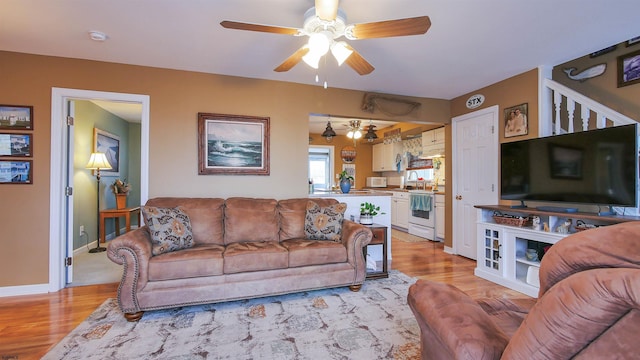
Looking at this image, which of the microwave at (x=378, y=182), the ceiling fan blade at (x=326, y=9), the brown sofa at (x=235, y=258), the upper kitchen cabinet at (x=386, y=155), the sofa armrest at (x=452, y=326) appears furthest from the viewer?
the microwave at (x=378, y=182)

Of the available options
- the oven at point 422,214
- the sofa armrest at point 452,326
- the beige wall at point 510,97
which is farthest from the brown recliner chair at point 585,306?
the oven at point 422,214

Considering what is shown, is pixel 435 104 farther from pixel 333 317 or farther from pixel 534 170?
pixel 333 317

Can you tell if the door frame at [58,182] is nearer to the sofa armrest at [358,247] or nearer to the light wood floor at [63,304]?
the light wood floor at [63,304]

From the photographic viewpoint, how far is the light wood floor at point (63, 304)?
202cm

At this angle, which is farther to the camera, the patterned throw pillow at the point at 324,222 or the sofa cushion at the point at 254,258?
the patterned throw pillow at the point at 324,222

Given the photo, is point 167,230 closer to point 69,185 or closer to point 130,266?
point 130,266

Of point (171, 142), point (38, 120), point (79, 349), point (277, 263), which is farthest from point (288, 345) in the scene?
point (38, 120)

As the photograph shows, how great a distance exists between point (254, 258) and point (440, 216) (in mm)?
3861

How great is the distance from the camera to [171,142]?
335cm

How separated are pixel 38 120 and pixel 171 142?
125 centimetres

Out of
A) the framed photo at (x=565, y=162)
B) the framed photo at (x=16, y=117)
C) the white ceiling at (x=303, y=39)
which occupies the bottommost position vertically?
the framed photo at (x=565, y=162)

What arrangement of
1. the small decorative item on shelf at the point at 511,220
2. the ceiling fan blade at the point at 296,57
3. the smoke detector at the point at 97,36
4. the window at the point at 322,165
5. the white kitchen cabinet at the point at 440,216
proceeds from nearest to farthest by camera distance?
the ceiling fan blade at the point at 296,57
the smoke detector at the point at 97,36
the small decorative item on shelf at the point at 511,220
the white kitchen cabinet at the point at 440,216
the window at the point at 322,165

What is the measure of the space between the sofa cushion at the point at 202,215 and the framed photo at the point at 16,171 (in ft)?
3.89

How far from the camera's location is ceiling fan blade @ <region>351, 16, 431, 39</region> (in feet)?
5.71
